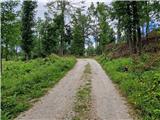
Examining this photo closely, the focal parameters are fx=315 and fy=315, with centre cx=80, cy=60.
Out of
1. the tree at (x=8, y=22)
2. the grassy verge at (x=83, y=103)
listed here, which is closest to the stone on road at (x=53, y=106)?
the grassy verge at (x=83, y=103)

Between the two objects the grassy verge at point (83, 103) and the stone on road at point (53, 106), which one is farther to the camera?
the stone on road at point (53, 106)

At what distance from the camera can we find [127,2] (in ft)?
106

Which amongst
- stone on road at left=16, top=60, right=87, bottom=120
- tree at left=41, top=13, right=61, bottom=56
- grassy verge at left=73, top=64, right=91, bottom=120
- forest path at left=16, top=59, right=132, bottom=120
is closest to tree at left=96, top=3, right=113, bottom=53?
tree at left=41, top=13, right=61, bottom=56

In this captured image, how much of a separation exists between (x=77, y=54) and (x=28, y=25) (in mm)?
23294

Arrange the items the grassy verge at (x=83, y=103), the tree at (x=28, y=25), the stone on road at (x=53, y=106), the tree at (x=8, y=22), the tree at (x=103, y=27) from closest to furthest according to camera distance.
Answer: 1. the grassy verge at (x=83, y=103)
2. the stone on road at (x=53, y=106)
3. the tree at (x=8, y=22)
4. the tree at (x=28, y=25)
5. the tree at (x=103, y=27)

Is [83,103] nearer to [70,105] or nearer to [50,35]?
[70,105]

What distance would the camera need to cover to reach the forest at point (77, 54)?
1502 centimetres

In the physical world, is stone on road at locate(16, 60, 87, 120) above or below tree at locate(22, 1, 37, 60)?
below

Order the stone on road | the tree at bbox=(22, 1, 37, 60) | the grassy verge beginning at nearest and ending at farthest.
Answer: the grassy verge
the stone on road
the tree at bbox=(22, 1, 37, 60)

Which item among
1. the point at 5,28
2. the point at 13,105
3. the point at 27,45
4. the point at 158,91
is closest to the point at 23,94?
the point at 13,105

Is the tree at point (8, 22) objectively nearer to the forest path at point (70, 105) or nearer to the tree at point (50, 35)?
the forest path at point (70, 105)

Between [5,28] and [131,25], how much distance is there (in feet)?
45.7

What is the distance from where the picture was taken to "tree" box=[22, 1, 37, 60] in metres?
59.4

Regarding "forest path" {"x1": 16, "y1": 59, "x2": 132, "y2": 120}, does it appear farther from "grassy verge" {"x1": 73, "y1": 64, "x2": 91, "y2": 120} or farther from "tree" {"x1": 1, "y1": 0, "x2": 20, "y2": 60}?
"tree" {"x1": 1, "y1": 0, "x2": 20, "y2": 60}
